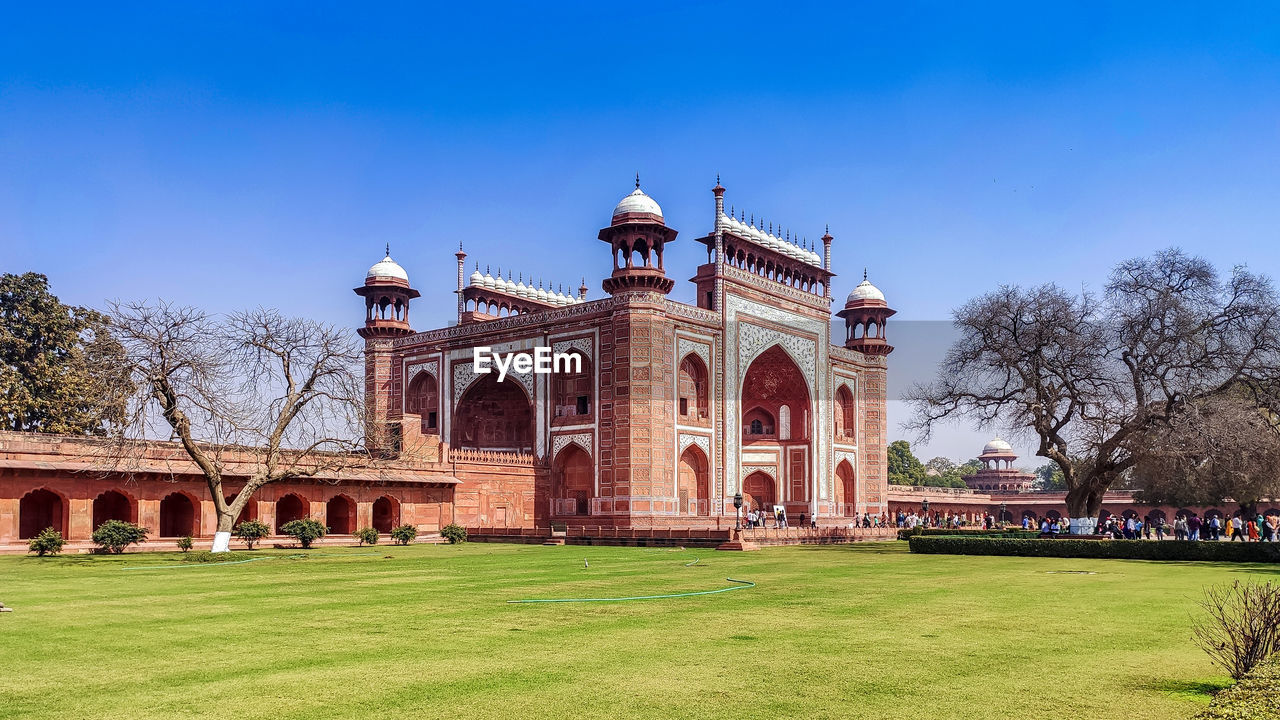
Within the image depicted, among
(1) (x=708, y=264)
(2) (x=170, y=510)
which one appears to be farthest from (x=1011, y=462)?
(2) (x=170, y=510)

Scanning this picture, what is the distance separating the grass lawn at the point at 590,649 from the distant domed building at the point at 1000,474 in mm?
73295

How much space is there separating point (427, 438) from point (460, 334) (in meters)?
7.80

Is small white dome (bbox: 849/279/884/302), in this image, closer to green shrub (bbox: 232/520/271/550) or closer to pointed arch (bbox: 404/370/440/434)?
pointed arch (bbox: 404/370/440/434)

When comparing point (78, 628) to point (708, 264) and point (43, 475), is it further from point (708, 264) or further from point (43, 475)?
point (708, 264)

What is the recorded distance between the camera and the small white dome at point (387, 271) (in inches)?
1644

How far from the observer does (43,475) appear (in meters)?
22.8

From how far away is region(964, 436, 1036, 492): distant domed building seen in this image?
276 ft

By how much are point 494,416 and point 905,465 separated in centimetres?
5446

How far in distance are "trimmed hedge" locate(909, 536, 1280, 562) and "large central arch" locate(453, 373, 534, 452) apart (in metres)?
20.2

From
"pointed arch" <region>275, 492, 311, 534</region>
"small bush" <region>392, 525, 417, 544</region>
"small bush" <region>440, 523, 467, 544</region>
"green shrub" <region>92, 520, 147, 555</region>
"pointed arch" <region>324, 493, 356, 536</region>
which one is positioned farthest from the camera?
"pointed arch" <region>324, 493, 356, 536</region>

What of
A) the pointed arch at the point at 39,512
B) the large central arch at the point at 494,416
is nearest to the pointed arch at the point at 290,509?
the pointed arch at the point at 39,512

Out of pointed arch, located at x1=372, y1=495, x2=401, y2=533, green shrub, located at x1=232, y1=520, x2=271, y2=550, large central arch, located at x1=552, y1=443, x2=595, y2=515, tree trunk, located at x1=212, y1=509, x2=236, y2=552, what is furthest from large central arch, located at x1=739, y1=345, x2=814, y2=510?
tree trunk, located at x1=212, y1=509, x2=236, y2=552

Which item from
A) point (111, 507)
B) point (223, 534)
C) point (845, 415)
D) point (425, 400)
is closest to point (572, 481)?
point (425, 400)

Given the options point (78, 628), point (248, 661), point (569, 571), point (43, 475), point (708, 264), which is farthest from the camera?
point (708, 264)
